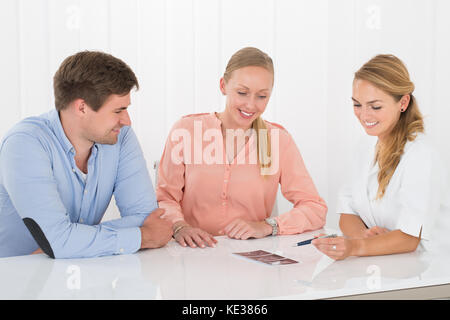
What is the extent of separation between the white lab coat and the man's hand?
2.34 ft

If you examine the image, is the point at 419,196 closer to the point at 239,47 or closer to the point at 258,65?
the point at 258,65

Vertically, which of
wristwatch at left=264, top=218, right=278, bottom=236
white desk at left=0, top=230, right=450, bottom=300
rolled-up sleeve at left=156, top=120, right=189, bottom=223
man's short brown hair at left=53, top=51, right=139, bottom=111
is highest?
man's short brown hair at left=53, top=51, right=139, bottom=111

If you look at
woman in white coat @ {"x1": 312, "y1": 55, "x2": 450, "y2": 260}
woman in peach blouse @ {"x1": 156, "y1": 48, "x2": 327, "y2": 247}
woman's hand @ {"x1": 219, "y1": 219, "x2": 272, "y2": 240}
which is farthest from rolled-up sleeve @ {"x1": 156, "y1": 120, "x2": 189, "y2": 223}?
woman in white coat @ {"x1": 312, "y1": 55, "x2": 450, "y2": 260}

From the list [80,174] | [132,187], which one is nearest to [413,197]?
[132,187]

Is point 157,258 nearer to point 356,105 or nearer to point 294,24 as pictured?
point 356,105

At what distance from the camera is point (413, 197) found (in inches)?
61.4

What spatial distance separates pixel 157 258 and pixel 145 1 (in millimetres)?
1848

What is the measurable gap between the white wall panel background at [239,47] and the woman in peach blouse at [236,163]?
765 millimetres

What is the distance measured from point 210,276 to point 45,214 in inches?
22.1

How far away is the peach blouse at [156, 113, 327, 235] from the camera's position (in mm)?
2146

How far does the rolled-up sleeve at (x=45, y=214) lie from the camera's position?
1470 mm

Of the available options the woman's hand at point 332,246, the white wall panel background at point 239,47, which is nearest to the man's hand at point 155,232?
the woman's hand at point 332,246

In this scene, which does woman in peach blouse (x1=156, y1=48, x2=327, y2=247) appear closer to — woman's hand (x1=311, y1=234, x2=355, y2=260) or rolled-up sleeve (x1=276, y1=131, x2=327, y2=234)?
rolled-up sleeve (x1=276, y1=131, x2=327, y2=234)
